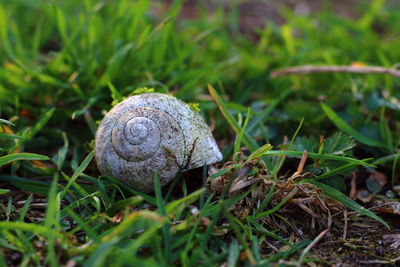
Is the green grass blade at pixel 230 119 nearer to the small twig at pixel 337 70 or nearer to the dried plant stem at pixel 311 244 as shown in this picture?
the dried plant stem at pixel 311 244

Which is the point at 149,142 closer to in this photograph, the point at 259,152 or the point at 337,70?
the point at 259,152

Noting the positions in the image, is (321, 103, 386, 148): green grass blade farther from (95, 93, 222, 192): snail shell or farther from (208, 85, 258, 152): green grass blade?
(95, 93, 222, 192): snail shell

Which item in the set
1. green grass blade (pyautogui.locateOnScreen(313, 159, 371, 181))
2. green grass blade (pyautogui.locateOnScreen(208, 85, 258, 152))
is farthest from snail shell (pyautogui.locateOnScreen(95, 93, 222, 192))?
green grass blade (pyautogui.locateOnScreen(313, 159, 371, 181))

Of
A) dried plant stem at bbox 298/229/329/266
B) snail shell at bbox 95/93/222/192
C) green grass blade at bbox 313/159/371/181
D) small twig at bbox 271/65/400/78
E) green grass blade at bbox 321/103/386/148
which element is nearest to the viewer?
dried plant stem at bbox 298/229/329/266

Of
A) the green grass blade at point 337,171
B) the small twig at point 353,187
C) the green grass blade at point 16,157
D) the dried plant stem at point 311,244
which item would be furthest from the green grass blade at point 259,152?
the green grass blade at point 16,157

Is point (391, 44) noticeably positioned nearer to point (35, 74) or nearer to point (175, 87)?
point (175, 87)

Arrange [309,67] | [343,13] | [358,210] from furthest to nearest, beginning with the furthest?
[343,13] → [309,67] → [358,210]

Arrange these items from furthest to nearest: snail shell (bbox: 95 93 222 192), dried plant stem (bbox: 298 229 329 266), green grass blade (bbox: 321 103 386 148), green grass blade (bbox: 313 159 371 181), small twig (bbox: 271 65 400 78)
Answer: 1. small twig (bbox: 271 65 400 78)
2. green grass blade (bbox: 321 103 386 148)
3. green grass blade (bbox: 313 159 371 181)
4. snail shell (bbox: 95 93 222 192)
5. dried plant stem (bbox: 298 229 329 266)

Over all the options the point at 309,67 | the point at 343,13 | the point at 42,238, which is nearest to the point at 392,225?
the point at 309,67
